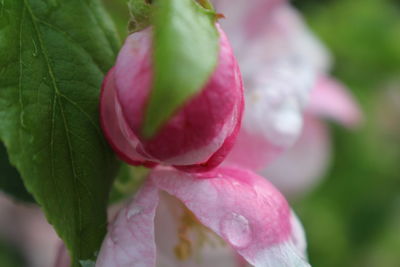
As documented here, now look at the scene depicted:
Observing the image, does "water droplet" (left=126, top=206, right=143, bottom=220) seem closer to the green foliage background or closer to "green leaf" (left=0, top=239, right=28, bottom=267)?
the green foliage background

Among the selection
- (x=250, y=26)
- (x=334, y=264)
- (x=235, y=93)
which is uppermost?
(x=235, y=93)

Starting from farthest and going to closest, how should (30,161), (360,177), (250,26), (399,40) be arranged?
(360,177)
(399,40)
(250,26)
(30,161)

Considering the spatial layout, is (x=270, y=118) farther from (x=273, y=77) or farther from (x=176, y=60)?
(x=176, y=60)

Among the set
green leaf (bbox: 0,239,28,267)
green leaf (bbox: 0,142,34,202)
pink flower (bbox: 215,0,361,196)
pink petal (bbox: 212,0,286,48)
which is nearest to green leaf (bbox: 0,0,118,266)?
green leaf (bbox: 0,142,34,202)

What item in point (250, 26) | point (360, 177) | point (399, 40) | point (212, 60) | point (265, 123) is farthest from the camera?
point (360, 177)

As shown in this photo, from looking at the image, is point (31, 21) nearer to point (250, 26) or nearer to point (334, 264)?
point (250, 26)

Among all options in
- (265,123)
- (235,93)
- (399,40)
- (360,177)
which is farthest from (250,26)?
(360,177)
